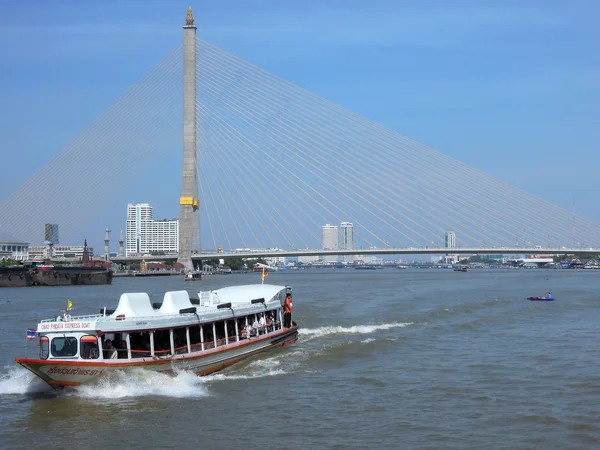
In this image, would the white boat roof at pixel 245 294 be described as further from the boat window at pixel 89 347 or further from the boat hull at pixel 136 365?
the boat window at pixel 89 347

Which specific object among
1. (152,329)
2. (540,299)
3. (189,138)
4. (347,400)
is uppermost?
(189,138)

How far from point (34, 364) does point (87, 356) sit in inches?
36.1

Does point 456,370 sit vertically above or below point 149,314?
below

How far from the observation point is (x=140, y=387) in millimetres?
14477

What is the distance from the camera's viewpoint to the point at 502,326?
25594 mm

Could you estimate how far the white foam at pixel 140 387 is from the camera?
14031 mm

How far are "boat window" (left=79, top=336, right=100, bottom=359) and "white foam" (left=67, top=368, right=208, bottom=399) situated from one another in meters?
0.48

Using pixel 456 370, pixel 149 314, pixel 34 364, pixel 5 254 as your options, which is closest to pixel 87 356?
pixel 34 364

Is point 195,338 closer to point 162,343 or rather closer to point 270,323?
point 162,343

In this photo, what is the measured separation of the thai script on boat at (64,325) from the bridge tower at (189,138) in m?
49.4

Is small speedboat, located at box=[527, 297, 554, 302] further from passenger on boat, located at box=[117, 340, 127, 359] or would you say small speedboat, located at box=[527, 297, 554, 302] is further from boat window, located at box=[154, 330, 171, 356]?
passenger on boat, located at box=[117, 340, 127, 359]

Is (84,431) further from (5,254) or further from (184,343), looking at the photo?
(5,254)

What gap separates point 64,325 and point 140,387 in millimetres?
1813

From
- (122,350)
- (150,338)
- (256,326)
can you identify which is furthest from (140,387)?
(256,326)
